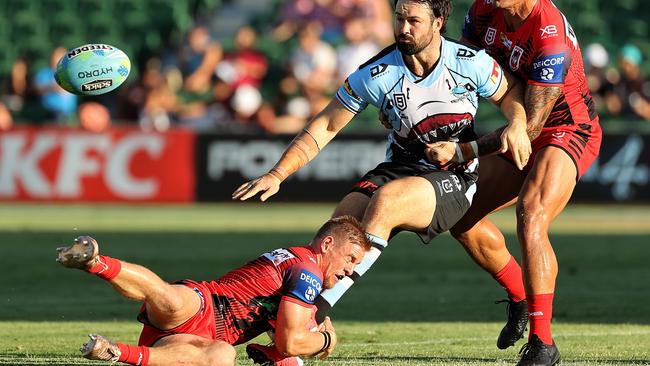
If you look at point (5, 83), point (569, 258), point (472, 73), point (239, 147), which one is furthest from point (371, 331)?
point (5, 83)

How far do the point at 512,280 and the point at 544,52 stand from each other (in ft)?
5.51

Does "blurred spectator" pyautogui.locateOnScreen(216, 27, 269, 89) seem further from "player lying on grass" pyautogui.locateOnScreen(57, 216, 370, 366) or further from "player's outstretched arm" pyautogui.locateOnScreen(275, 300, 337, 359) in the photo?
"player's outstretched arm" pyautogui.locateOnScreen(275, 300, 337, 359)

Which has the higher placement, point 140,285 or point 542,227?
point 140,285

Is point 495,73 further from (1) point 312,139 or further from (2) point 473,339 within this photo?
(2) point 473,339

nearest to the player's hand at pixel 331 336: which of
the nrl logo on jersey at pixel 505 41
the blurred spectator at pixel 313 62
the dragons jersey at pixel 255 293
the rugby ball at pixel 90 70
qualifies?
the dragons jersey at pixel 255 293

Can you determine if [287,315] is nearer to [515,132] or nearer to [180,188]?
[515,132]

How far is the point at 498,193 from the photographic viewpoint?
8.74 metres

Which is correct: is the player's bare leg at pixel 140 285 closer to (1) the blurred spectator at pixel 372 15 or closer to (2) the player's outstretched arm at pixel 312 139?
(2) the player's outstretched arm at pixel 312 139

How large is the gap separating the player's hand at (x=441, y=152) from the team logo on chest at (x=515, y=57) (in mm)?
898

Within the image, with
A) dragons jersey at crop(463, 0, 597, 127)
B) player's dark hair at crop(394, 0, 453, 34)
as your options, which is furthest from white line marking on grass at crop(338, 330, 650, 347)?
player's dark hair at crop(394, 0, 453, 34)

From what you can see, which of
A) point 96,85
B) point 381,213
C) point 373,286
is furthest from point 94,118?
point 381,213

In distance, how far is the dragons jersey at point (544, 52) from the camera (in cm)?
832

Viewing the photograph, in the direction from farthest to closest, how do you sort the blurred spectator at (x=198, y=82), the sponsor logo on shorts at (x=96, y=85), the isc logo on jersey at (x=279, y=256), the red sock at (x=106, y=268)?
the blurred spectator at (x=198, y=82) < the sponsor logo on shorts at (x=96, y=85) < the isc logo on jersey at (x=279, y=256) < the red sock at (x=106, y=268)

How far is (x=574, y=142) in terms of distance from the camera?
8445mm
